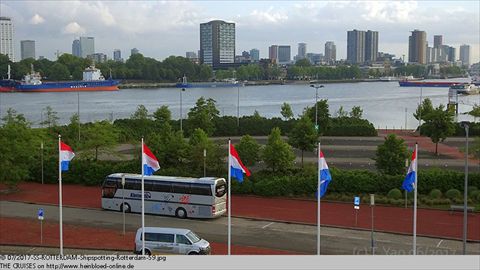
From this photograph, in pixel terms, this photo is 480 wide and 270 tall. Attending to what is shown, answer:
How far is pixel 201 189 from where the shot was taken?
69.6 ft

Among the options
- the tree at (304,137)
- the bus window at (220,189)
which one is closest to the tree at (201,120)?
the tree at (304,137)

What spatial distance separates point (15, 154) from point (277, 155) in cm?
1208

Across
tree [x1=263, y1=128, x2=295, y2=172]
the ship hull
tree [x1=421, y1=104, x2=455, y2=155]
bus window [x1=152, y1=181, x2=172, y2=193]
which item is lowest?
bus window [x1=152, y1=181, x2=172, y2=193]

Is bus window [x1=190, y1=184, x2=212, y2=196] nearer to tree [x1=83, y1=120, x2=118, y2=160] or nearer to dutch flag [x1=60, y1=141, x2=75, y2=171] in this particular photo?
dutch flag [x1=60, y1=141, x2=75, y2=171]

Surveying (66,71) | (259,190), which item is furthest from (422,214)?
(66,71)

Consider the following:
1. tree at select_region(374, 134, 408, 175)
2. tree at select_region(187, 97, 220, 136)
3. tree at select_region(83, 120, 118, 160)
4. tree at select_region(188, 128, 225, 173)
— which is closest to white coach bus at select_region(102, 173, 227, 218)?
tree at select_region(188, 128, 225, 173)

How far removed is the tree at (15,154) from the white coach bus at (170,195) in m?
5.46

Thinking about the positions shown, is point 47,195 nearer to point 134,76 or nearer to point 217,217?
point 217,217

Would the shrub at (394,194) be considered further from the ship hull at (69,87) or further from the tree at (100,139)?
the ship hull at (69,87)

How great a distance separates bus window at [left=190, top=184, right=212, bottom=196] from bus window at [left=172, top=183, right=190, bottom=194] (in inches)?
8.7

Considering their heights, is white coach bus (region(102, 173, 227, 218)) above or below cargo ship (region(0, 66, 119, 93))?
below

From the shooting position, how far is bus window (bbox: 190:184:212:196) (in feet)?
69.2

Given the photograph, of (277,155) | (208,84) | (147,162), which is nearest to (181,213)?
(277,155)

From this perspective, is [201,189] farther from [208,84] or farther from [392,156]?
[208,84]
